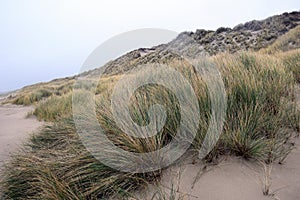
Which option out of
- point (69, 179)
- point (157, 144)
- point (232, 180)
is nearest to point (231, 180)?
point (232, 180)

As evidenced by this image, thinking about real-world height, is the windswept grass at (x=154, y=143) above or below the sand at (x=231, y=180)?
above

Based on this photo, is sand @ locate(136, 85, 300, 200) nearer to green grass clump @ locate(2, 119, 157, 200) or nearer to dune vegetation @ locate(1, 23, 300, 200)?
dune vegetation @ locate(1, 23, 300, 200)

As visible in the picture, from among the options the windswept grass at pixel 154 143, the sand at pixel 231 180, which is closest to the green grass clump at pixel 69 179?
the windswept grass at pixel 154 143

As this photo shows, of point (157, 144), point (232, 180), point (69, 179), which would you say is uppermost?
point (157, 144)

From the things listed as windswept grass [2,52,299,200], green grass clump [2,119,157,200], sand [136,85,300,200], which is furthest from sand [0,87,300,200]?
green grass clump [2,119,157,200]

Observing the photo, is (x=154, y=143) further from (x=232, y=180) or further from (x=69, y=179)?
(x=69, y=179)

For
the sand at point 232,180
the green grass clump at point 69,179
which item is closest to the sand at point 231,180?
the sand at point 232,180

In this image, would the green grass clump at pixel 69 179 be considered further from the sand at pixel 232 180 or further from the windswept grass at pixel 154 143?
the sand at pixel 232 180

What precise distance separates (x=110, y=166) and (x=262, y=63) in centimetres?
339

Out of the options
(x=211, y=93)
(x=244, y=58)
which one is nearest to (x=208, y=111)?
(x=211, y=93)

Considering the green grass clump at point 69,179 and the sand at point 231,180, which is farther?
the green grass clump at point 69,179

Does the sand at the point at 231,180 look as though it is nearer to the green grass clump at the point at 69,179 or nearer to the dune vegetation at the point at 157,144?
the dune vegetation at the point at 157,144

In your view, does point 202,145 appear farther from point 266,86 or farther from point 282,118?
point 266,86

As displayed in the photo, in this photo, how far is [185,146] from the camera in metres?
2.64
